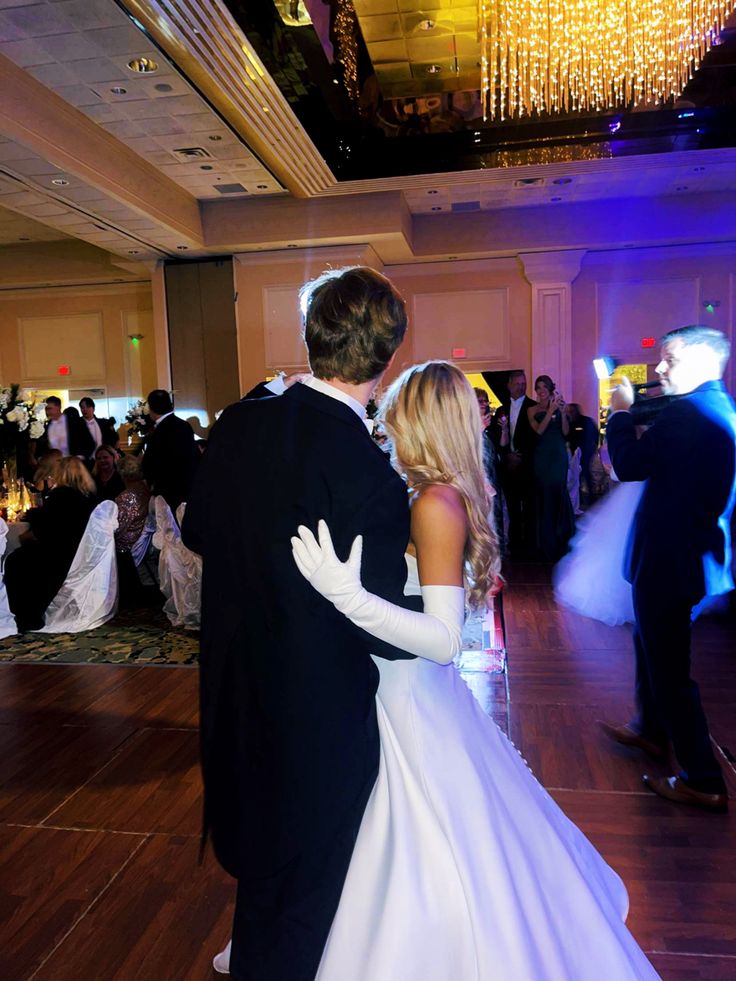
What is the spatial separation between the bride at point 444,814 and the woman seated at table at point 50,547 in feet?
12.2

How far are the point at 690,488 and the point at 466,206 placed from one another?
748 cm

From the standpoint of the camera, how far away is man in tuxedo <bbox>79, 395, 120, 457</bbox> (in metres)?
8.30

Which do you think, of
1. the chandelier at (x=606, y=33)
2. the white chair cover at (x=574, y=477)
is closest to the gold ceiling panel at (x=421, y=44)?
the chandelier at (x=606, y=33)

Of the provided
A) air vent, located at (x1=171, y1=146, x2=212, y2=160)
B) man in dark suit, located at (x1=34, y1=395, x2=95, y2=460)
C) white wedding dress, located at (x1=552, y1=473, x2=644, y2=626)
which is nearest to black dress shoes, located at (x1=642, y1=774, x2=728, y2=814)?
white wedding dress, located at (x1=552, y1=473, x2=644, y2=626)

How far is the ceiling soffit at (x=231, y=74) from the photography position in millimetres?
4441

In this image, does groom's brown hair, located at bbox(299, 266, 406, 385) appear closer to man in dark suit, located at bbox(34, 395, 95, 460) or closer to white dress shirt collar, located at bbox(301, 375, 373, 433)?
white dress shirt collar, located at bbox(301, 375, 373, 433)

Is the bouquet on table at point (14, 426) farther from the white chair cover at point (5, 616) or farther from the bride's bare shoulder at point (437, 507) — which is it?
the bride's bare shoulder at point (437, 507)

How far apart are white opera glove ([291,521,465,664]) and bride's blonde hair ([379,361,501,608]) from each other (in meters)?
0.27

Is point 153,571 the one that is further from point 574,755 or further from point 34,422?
point 574,755

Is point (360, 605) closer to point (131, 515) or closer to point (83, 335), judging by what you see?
point (131, 515)

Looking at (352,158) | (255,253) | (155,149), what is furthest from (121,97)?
(255,253)

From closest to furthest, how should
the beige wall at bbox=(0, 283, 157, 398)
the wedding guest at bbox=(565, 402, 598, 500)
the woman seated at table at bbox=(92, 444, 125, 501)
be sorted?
the woman seated at table at bbox=(92, 444, 125, 501) → the wedding guest at bbox=(565, 402, 598, 500) → the beige wall at bbox=(0, 283, 157, 398)

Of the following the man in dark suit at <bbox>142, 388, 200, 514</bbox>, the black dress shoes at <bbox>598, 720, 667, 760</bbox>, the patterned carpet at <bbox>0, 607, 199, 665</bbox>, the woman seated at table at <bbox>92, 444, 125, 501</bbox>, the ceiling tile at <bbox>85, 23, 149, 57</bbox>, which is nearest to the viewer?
the black dress shoes at <bbox>598, 720, 667, 760</bbox>

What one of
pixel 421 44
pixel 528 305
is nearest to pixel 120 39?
pixel 421 44
